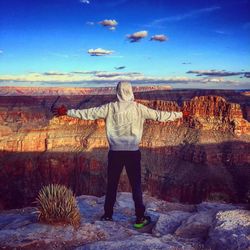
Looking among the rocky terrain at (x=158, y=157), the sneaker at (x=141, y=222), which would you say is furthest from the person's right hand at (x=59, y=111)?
the rocky terrain at (x=158, y=157)

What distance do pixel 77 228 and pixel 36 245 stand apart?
1.05 metres

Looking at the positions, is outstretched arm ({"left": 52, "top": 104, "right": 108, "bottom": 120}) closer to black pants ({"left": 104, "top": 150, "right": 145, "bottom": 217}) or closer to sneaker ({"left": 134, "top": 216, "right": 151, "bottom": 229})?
black pants ({"left": 104, "top": 150, "right": 145, "bottom": 217})

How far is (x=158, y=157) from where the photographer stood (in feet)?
205

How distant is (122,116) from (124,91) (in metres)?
0.48

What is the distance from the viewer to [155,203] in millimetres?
11359

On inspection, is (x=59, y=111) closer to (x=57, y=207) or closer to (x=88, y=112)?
(x=88, y=112)

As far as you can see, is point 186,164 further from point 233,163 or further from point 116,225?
point 116,225

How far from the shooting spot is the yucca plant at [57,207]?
7.32 metres

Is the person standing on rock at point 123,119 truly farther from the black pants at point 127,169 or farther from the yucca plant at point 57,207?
the yucca plant at point 57,207

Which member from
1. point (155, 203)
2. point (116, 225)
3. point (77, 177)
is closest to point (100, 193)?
point (77, 177)

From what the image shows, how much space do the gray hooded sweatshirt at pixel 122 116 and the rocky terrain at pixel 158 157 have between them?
40100 millimetres

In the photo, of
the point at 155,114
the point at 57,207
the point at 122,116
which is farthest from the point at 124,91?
the point at 57,207

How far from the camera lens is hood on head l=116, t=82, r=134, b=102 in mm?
7469

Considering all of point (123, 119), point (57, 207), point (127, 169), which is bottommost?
point (57, 207)
